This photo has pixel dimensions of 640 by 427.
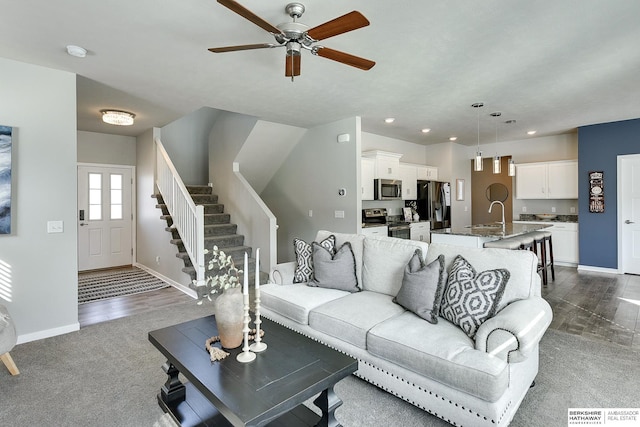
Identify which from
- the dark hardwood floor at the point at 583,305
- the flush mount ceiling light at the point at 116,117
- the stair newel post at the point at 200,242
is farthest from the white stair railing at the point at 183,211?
the flush mount ceiling light at the point at 116,117

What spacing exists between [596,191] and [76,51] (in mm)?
7877

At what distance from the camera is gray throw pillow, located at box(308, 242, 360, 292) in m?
3.17

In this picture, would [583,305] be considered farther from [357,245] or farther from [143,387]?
[143,387]

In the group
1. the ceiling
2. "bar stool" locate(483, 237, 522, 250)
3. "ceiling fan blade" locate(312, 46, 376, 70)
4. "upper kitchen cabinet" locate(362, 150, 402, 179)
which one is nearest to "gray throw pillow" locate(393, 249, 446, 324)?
"ceiling fan blade" locate(312, 46, 376, 70)

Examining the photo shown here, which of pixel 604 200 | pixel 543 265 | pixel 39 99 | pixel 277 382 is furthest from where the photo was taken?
pixel 604 200

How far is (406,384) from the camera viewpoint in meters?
2.09

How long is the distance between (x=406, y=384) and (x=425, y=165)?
22.1 ft

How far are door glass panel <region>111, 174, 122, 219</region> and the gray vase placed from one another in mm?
5927

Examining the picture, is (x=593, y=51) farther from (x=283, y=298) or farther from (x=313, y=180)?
(x=313, y=180)

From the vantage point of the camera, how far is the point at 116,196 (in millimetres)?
6629

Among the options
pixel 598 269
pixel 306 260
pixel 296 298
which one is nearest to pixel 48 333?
pixel 296 298

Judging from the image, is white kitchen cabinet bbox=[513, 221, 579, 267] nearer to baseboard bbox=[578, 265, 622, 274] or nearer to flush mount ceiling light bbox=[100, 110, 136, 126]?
baseboard bbox=[578, 265, 622, 274]

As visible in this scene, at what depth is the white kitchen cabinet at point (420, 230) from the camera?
677cm

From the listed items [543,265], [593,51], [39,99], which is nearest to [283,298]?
[39,99]
